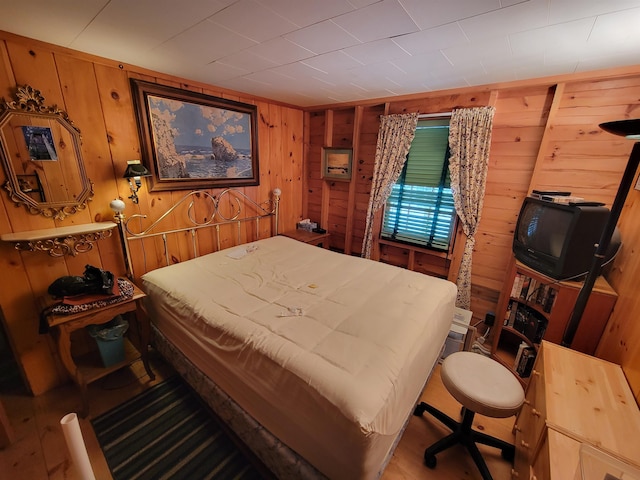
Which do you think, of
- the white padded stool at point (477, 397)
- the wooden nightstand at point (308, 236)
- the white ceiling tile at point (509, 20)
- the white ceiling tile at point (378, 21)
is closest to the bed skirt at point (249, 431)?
the white padded stool at point (477, 397)

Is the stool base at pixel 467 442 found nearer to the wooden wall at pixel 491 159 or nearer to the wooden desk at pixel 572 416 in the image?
the wooden desk at pixel 572 416

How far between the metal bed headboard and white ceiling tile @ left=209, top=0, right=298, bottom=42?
1550 millimetres

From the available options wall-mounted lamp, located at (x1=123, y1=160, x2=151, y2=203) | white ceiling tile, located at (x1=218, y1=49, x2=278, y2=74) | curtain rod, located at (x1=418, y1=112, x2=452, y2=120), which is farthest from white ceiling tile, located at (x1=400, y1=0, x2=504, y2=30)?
wall-mounted lamp, located at (x1=123, y1=160, x2=151, y2=203)

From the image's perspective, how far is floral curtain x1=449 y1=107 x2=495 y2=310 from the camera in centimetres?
252

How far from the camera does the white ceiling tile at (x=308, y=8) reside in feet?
4.00

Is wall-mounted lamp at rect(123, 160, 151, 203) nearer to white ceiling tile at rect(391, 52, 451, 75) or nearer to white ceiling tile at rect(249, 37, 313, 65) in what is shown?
white ceiling tile at rect(249, 37, 313, 65)

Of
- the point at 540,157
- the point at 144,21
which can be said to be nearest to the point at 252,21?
the point at 144,21

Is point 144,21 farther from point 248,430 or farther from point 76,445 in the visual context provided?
point 248,430

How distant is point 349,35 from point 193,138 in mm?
1774

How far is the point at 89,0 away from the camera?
→ 4.05ft

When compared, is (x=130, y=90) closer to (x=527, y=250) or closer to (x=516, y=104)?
(x=516, y=104)

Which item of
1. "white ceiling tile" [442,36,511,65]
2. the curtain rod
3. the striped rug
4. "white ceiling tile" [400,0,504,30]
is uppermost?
"white ceiling tile" [442,36,511,65]

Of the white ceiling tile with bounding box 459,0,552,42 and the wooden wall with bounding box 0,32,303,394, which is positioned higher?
the white ceiling tile with bounding box 459,0,552,42

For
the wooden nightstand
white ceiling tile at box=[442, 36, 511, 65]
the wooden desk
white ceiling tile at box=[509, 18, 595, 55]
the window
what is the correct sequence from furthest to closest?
the wooden nightstand < the window < white ceiling tile at box=[442, 36, 511, 65] < white ceiling tile at box=[509, 18, 595, 55] < the wooden desk
